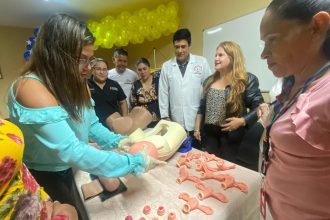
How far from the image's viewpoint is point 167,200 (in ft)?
2.91

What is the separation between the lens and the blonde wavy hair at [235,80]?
5.37ft

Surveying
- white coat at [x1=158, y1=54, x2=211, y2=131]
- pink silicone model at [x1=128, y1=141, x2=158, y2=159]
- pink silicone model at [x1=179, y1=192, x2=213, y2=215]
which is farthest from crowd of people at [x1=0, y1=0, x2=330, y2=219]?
white coat at [x1=158, y1=54, x2=211, y2=131]

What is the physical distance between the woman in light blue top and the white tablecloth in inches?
4.7

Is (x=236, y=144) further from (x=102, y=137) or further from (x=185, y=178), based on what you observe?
(x=102, y=137)

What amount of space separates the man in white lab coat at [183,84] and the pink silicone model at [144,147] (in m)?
1.06

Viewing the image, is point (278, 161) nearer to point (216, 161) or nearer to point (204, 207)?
point (204, 207)

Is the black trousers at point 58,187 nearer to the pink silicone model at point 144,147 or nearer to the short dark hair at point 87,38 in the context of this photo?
the pink silicone model at point 144,147

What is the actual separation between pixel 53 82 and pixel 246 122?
1359 mm

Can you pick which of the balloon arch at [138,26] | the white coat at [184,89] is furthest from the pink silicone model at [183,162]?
the balloon arch at [138,26]

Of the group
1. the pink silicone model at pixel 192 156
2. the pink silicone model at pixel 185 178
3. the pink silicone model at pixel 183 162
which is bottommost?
the pink silicone model at pixel 192 156

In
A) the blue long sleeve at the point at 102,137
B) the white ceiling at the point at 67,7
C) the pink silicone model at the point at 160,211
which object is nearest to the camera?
the pink silicone model at the point at 160,211

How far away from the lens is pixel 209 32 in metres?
2.87

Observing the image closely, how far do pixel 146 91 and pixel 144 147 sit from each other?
140 centimetres

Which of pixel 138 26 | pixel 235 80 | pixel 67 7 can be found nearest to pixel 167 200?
pixel 235 80
